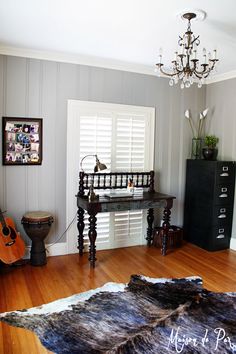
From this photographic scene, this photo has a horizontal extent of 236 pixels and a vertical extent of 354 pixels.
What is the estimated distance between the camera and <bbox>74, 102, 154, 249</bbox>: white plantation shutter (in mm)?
3996

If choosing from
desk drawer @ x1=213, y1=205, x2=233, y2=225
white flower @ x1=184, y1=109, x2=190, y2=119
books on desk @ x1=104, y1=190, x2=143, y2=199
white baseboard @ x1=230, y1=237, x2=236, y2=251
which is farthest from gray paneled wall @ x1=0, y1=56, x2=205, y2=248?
white baseboard @ x1=230, y1=237, x2=236, y2=251

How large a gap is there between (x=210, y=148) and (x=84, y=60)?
6.97ft

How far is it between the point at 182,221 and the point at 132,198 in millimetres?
1360

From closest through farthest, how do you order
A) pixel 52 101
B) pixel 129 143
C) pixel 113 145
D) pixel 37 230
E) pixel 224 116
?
pixel 37 230 < pixel 52 101 < pixel 113 145 < pixel 129 143 < pixel 224 116

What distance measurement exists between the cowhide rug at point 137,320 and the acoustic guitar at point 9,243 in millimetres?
836

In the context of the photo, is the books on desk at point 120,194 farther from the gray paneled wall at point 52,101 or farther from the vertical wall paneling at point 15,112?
the vertical wall paneling at point 15,112

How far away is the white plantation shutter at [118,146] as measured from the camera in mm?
3996

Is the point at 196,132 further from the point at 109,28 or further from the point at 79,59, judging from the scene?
the point at 109,28

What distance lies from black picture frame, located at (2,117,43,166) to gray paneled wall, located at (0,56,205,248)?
64 millimetres

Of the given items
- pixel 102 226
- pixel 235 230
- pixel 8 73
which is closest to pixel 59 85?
pixel 8 73

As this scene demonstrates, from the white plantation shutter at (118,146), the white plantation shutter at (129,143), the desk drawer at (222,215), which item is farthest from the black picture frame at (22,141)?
the desk drawer at (222,215)

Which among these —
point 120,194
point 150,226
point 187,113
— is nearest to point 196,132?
point 187,113

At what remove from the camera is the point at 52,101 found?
3795 millimetres

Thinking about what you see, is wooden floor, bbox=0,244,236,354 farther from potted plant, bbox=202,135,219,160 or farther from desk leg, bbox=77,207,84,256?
potted plant, bbox=202,135,219,160
